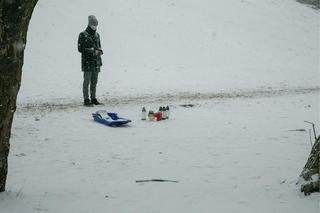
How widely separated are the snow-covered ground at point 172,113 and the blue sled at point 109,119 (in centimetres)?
24

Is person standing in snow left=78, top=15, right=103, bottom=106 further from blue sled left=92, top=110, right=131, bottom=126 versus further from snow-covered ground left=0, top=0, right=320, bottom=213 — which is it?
blue sled left=92, top=110, right=131, bottom=126

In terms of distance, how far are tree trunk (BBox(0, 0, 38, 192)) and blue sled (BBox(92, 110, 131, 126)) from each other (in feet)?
16.9

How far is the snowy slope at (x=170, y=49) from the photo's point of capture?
19156 mm

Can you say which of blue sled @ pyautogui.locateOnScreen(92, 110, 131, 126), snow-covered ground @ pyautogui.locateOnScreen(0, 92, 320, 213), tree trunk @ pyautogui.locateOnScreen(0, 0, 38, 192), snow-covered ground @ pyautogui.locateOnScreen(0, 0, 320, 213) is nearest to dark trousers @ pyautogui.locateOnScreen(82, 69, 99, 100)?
snow-covered ground @ pyautogui.locateOnScreen(0, 0, 320, 213)

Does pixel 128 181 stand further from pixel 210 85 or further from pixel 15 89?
pixel 210 85

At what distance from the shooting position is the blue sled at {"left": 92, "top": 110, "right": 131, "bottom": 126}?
980 cm

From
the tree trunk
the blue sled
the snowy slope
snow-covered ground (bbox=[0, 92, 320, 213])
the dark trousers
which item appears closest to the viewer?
the tree trunk

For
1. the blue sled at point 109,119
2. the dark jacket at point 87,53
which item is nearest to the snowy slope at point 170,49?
the dark jacket at point 87,53

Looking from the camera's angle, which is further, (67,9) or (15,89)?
(67,9)

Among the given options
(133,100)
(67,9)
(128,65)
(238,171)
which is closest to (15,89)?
(238,171)

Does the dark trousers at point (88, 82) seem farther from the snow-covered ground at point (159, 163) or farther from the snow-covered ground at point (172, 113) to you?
the snow-covered ground at point (159, 163)

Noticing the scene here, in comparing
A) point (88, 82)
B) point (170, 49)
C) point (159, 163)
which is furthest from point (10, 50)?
point (170, 49)

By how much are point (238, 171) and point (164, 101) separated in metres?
8.59

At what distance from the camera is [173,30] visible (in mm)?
27312
